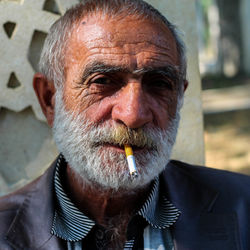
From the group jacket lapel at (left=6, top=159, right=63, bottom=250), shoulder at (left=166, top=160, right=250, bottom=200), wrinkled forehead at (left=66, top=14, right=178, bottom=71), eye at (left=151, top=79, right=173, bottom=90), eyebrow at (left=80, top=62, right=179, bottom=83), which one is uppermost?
wrinkled forehead at (left=66, top=14, right=178, bottom=71)

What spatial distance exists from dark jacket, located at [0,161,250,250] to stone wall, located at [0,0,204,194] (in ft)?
1.43

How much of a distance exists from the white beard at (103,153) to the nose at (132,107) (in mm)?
47

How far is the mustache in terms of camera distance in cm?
182

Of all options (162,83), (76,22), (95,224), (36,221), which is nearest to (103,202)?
(95,224)

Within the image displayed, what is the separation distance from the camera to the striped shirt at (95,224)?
6.39 ft

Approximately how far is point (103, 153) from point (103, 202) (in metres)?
0.40

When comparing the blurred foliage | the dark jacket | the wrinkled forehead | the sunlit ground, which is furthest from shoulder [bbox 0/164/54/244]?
the blurred foliage

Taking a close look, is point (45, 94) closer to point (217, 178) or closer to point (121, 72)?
point (121, 72)

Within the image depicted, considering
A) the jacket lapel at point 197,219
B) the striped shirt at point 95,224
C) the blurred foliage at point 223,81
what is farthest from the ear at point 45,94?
the blurred foliage at point 223,81

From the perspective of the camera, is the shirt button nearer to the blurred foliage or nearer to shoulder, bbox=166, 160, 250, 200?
shoulder, bbox=166, 160, 250, 200

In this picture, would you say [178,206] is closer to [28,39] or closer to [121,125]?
→ [121,125]

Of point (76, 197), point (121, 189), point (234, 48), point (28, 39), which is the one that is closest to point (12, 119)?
point (28, 39)

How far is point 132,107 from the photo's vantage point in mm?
1812

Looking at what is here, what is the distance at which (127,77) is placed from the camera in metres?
1.91
